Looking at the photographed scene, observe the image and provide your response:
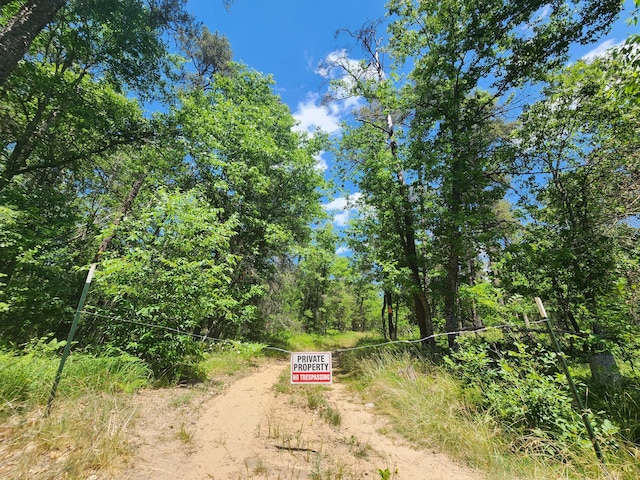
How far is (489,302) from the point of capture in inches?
260

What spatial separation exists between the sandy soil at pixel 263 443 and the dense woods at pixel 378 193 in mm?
1400

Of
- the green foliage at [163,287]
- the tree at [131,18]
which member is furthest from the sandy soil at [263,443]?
the tree at [131,18]

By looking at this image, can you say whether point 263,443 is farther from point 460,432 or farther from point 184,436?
point 460,432

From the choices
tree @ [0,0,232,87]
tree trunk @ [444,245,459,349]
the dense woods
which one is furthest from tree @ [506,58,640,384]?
tree @ [0,0,232,87]

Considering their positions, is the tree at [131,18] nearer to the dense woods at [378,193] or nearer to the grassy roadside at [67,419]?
the dense woods at [378,193]

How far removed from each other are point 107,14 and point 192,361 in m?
9.47

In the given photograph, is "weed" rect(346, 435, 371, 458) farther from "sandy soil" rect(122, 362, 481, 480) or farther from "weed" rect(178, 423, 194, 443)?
"weed" rect(178, 423, 194, 443)

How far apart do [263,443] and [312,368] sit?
1227 millimetres

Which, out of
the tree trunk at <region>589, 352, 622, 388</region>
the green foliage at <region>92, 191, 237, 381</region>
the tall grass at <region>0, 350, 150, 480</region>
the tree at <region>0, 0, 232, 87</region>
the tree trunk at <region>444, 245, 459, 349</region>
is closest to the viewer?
the tall grass at <region>0, 350, 150, 480</region>

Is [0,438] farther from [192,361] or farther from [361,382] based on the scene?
[361,382]

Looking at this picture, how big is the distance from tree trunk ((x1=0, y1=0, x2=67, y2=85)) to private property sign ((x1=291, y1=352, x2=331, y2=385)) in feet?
20.8

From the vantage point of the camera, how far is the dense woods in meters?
4.98

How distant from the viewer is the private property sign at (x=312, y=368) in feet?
14.1

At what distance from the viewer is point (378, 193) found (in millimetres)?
10453
